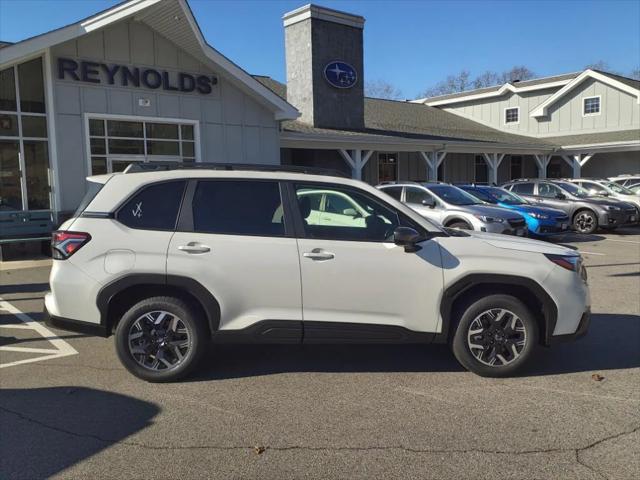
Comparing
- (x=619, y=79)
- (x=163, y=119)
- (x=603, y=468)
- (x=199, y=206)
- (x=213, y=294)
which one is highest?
(x=619, y=79)

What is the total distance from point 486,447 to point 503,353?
1371mm

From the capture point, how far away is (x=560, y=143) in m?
29.9

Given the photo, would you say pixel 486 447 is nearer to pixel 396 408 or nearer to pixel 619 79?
pixel 396 408

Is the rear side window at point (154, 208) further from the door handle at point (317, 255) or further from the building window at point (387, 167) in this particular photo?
the building window at point (387, 167)

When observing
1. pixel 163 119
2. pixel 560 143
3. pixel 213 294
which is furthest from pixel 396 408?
pixel 560 143

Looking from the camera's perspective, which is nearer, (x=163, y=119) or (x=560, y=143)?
(x=163, y=119)

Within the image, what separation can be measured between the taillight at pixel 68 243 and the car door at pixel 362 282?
178 centimetres

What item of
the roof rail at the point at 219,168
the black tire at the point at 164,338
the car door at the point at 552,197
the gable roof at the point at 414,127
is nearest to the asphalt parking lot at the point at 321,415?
the black tire at the point at 164,338

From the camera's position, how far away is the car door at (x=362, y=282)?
4.67 metres

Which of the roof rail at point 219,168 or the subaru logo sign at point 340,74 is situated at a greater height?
the subaru logo sign at point 340,74

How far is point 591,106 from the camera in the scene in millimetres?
31344

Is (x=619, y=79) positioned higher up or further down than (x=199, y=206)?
higher up

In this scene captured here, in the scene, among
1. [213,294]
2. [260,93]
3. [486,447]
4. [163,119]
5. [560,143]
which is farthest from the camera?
[560,143]

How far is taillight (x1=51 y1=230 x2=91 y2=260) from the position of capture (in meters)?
4.65
